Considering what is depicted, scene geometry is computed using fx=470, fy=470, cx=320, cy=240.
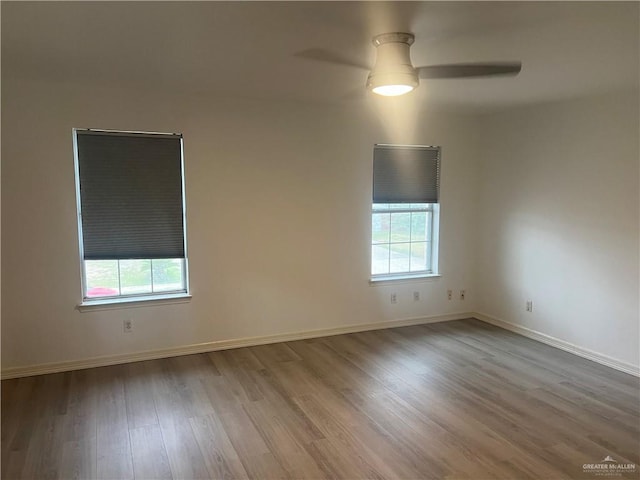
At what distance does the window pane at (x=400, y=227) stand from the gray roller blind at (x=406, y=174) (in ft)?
0.63

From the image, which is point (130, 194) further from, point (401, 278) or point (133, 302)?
point (401, 278)

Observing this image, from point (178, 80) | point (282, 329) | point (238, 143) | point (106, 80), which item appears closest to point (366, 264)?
point (282, 329)

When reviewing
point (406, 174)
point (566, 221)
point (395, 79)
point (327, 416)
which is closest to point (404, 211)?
point (406, 174)

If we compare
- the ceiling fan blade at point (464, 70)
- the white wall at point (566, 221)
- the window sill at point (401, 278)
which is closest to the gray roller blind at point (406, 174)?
the white wall at point (566, 221)

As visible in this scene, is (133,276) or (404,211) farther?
(404,211)

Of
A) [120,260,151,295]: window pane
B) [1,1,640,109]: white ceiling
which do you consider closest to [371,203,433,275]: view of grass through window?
[1,1,640,109]: white ceiling

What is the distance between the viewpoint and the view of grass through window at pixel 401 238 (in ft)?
17.1

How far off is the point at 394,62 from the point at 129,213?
2667mm

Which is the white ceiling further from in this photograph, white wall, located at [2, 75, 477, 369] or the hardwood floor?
the hardwood floor

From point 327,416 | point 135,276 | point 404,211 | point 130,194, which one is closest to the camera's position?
point 327,416

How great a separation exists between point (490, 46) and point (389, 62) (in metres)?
0.67

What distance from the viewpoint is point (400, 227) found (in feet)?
17.5

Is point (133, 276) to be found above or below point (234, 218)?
below

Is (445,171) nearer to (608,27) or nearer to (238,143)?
(238,143)
